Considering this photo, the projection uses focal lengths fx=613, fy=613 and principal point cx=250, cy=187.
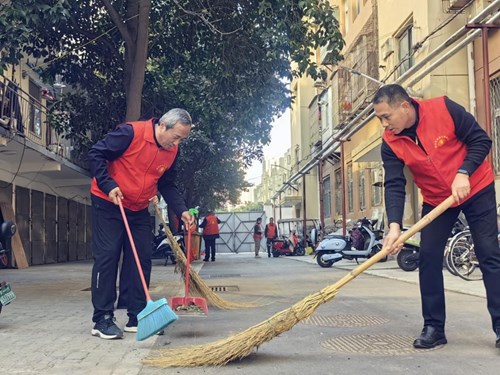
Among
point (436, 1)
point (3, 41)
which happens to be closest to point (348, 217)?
point (436, 1)

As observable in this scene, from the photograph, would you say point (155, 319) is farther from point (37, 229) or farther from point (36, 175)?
point (36, 175)

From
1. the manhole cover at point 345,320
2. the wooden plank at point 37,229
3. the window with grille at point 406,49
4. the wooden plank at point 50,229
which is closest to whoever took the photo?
the manhole cover at point 345,320

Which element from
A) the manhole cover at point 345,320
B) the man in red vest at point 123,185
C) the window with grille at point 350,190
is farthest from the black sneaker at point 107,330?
the window with grille at point 350,190

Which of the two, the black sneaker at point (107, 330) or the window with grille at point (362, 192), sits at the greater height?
the window with grille at point (362, 192)

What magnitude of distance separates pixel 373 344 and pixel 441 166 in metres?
1.35

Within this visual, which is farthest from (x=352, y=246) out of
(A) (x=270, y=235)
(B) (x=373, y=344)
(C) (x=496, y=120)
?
(A) (x=270, y=235)

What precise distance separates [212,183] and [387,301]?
922 inches

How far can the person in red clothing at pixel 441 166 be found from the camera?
13.4 ft

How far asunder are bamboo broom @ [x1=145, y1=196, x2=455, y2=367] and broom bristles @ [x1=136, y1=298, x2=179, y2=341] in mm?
174

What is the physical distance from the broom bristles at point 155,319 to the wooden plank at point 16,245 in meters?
13.4

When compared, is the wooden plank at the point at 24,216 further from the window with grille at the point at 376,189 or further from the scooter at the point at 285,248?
the scooter at the point at 285,248

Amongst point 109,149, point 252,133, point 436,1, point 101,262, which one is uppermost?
point 436,1

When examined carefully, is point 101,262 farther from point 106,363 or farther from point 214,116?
point 214,116

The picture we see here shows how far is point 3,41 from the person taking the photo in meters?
7.00
